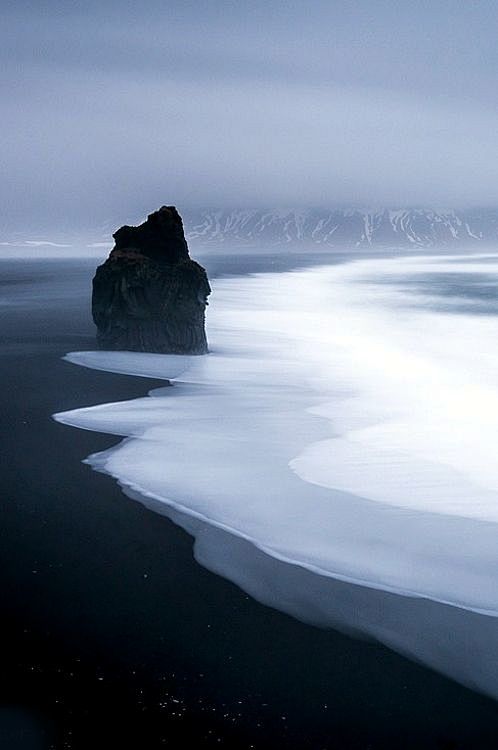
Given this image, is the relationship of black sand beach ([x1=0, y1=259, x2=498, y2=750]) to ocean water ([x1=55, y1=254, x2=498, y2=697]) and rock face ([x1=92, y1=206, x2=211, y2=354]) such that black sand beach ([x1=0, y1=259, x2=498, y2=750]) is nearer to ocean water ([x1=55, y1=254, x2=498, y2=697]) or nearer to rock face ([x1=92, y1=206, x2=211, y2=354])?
ocean water ([x1=55, y1=254, x2=498, y2=697])

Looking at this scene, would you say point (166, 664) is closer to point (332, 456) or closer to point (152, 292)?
point (332, 456)

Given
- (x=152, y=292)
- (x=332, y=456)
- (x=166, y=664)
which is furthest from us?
(x=152, y=292)

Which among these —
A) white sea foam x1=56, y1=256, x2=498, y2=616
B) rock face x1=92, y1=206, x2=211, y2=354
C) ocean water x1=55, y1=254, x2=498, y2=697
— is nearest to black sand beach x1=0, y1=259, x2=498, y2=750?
ocean water x1=55, y1=254, x2=498, y2=697

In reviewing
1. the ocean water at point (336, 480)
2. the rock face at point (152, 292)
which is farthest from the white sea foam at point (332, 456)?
the rock face at point (152, 292)

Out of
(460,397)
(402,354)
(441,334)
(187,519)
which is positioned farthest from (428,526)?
(441,334)

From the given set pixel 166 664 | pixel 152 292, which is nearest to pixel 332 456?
pixel 166 664

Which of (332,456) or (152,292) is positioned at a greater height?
(152,292)
